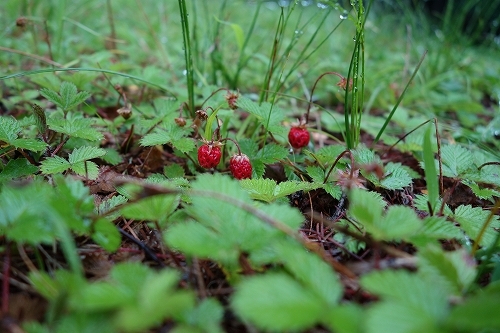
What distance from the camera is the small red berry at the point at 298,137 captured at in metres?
1.43

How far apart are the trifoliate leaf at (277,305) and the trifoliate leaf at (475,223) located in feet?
1.79

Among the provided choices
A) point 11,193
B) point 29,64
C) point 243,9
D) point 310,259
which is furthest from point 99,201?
point 243,9

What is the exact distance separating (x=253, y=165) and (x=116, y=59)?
5.58 ft

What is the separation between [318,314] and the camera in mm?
598

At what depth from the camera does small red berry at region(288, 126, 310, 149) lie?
143 cm

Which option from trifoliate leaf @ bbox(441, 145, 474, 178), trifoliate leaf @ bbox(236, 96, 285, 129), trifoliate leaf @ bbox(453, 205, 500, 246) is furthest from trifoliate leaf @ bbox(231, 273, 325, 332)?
trifoliate leaf @ bbox(441, 145, 474, 178)

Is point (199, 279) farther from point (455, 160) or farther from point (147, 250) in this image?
point (455, 160)

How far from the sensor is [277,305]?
0.60m

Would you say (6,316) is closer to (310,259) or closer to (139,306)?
(139,306)

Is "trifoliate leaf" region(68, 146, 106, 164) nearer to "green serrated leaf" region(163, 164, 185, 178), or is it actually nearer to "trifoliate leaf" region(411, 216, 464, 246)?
"green serrated leaf" region(163, 164, 185, 178)

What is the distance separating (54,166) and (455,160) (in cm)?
126

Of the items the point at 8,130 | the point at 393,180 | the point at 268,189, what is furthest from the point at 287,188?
the point at 8,130

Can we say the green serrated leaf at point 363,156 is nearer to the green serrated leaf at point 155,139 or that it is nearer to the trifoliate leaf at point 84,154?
the green serrated leaf at point 155,139

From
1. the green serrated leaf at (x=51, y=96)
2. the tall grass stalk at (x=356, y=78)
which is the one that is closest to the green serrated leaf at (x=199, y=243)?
the tall grass stalk at (x=356, y=78)
